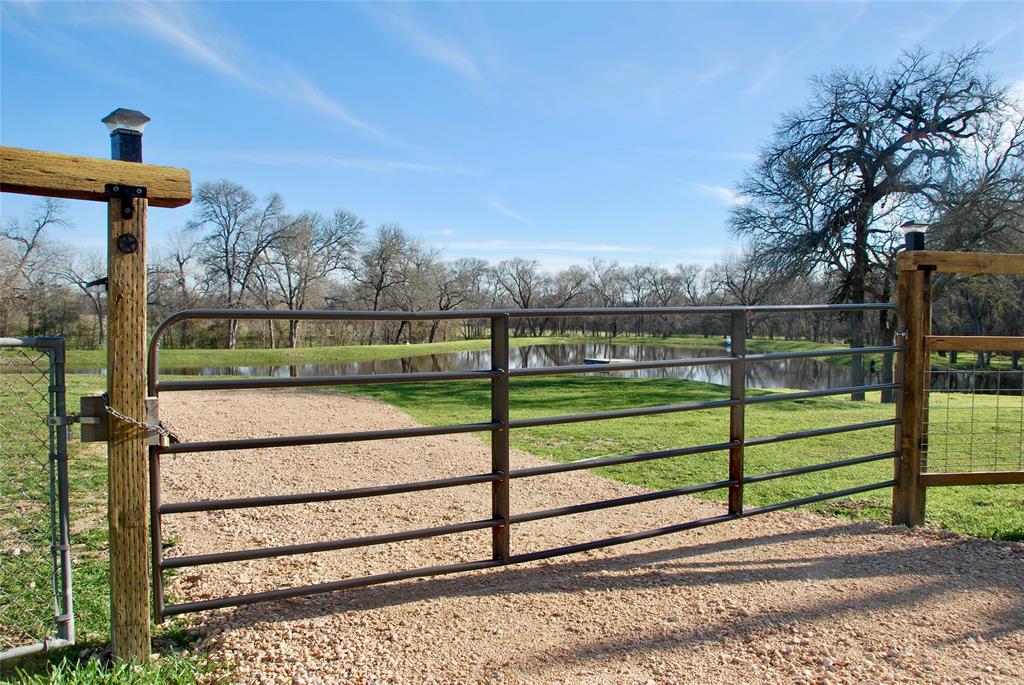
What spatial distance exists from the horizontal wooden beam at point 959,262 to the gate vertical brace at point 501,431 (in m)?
2.93

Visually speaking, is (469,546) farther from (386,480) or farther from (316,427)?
(316,427)

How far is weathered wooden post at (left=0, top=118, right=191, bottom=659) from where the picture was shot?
263 cm

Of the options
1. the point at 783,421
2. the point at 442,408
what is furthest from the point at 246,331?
the point at 783,421

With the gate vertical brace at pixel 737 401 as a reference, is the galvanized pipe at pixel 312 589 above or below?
below

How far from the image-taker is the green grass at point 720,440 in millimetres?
5602

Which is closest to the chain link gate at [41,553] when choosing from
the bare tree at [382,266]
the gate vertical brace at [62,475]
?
the gate vertical brace at [62,475]

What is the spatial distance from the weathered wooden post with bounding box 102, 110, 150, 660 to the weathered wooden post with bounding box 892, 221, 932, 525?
458 cm

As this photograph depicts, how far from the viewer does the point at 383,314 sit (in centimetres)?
312

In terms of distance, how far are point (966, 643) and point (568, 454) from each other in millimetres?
5046

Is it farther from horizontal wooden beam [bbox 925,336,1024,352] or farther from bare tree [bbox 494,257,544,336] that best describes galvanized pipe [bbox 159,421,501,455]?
bare tree [bbox 494,257,544,336]

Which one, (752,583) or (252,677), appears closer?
(252,677)

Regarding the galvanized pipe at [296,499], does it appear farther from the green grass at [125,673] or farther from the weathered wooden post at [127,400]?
the green grass at [125,673]

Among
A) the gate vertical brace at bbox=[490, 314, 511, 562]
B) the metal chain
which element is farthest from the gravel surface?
the metal chain

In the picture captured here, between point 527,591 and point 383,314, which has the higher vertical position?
point 383,314
